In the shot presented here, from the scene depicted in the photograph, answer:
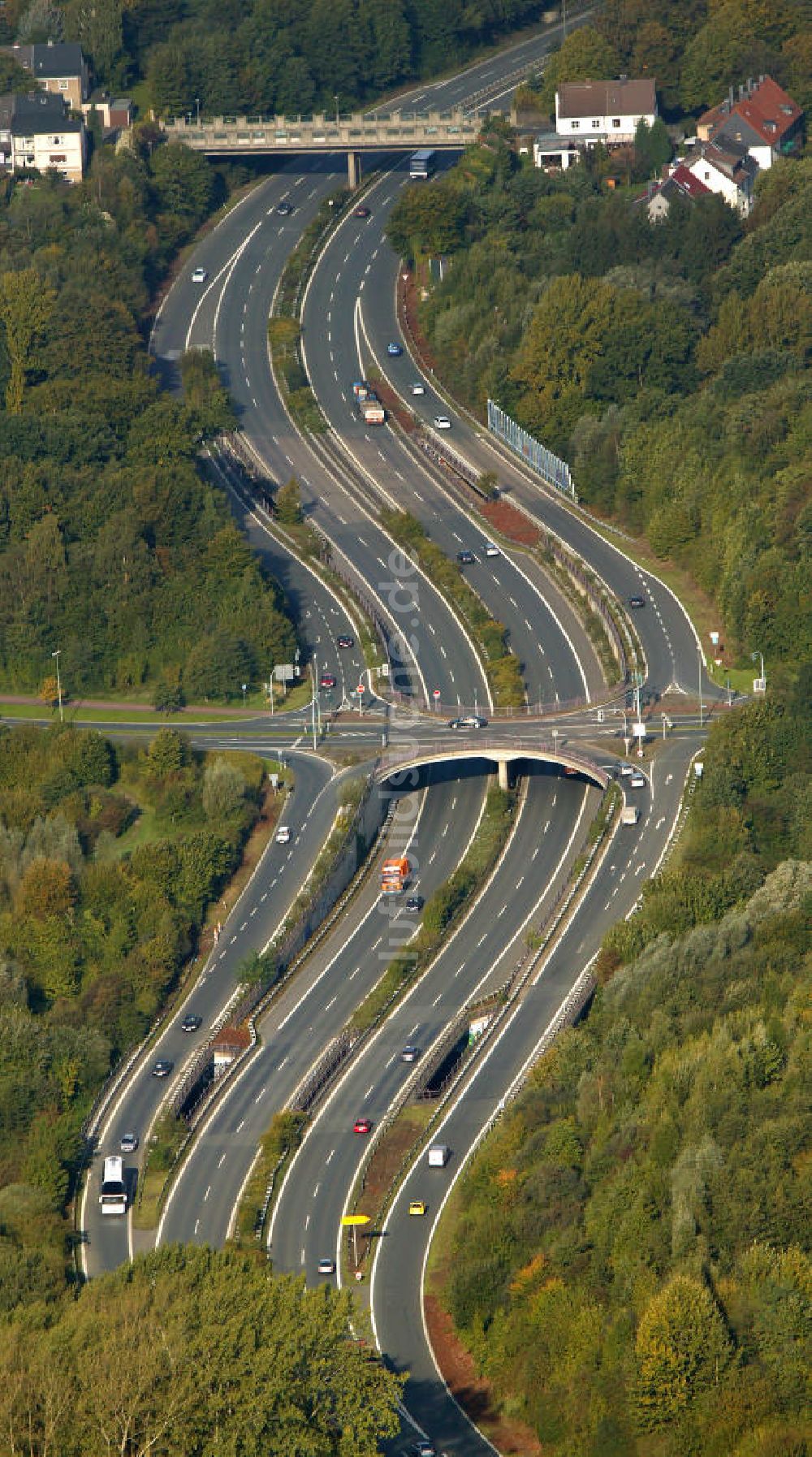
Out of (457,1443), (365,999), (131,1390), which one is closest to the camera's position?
(131,1390)

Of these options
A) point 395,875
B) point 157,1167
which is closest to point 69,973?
point 395,875

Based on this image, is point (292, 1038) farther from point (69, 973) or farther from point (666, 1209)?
point (666, 1209)

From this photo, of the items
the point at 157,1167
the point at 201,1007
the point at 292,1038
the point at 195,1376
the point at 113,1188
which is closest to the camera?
the point at 195,1376

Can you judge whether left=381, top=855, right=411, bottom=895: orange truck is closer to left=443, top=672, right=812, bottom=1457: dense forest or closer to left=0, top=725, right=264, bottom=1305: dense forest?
left=0, top=725, right=264, bottom=1305: dense forest

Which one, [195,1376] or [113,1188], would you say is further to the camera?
[113,1188]

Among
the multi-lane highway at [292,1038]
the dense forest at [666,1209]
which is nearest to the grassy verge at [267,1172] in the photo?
the multi-lane highway at [292,1038]

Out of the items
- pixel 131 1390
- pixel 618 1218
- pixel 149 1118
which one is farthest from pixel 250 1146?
pixel 131 1390

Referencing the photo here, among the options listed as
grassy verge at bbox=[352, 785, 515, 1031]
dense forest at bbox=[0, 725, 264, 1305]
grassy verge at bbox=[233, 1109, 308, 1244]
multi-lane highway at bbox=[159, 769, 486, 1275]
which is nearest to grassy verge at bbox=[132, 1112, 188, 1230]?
multi-lane highway at bbox=[159, 769, 486, 1275]

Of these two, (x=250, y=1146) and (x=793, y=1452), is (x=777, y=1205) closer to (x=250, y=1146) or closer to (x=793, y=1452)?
(x=793, y=1452)
